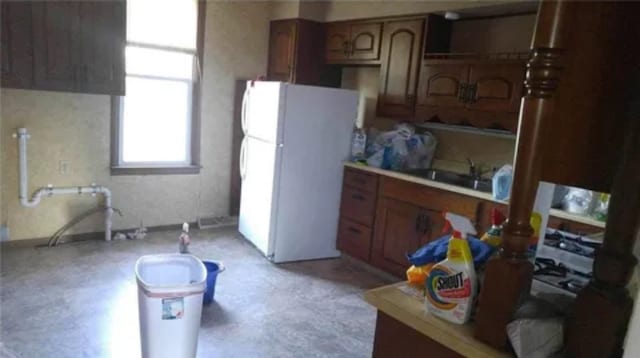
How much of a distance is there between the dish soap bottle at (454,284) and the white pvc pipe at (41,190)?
12.8 feet

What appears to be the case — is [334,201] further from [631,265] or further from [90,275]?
[631,265]

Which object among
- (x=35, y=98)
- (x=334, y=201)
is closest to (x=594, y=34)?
(x=334, y=201)

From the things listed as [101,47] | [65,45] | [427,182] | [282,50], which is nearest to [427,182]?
[427,182]

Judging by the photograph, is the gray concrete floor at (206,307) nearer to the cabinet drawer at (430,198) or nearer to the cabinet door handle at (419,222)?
the cabinet door handle at (419,222)

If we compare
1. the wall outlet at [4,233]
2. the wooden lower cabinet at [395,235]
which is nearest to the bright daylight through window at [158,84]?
the wall outlet at [4,233]

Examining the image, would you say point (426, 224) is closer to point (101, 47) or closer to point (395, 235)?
point (395, 235)

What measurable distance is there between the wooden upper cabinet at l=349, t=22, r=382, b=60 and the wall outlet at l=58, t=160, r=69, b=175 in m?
2.80

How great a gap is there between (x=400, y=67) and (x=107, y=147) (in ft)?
9.12

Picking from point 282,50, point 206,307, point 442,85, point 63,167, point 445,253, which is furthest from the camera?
point 282,50

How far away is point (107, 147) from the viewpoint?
4219 mm

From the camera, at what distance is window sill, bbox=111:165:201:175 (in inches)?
170

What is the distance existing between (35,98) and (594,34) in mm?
4191

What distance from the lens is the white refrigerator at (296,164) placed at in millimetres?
3885

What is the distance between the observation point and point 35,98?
380 centimetres
